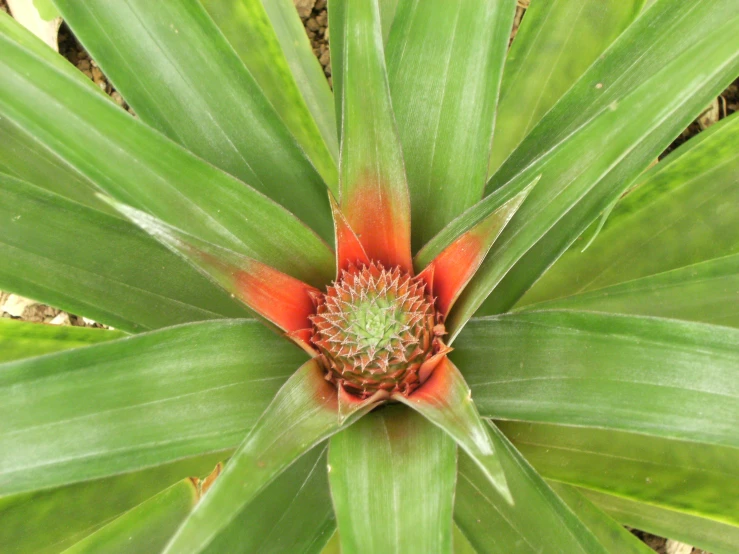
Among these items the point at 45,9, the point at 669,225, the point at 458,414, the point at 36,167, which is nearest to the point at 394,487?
the point at 458,414

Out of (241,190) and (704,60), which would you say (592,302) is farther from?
(241,190)

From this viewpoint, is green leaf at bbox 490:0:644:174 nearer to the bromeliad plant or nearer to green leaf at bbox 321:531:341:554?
the bromeliad plant

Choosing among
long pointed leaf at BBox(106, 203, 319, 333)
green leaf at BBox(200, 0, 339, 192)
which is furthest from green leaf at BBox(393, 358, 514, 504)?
green leaf at BBox(200, 0, 339, 192)

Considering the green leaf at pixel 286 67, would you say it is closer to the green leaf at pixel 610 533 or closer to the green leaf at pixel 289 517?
the green leaf at pixel 289 517

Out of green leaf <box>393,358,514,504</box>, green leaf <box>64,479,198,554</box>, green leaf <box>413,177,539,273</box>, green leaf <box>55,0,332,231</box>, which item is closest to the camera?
green leaf <box>393,358,514,504</box>

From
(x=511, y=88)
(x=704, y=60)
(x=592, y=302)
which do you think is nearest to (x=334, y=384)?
(x=592, y=302)
